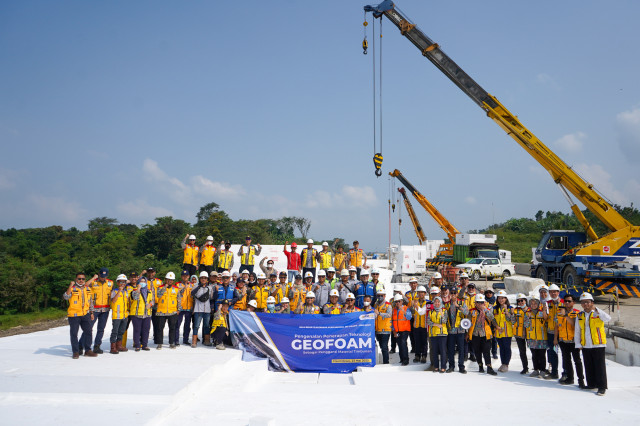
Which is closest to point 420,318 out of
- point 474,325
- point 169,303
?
point 474,325

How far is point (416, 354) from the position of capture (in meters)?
9.44

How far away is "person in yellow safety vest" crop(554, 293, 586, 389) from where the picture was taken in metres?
7.57

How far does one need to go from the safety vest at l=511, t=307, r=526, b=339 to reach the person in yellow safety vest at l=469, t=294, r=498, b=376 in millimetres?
428

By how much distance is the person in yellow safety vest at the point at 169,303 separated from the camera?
366 inches

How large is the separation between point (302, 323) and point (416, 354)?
8.65ft

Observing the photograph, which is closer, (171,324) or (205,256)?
(171,324)

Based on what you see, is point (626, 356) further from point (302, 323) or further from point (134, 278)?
point (134, 278)

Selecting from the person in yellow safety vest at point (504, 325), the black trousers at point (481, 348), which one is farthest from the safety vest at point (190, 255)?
the person in yellow safety vest at point (504, 325)

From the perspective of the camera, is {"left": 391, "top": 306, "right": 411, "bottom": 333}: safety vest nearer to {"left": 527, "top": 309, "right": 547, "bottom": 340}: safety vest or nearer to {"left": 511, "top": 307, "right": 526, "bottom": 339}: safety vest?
{"left": 511, "top": 307, "right": 526, "bottom": 339}: safety vest

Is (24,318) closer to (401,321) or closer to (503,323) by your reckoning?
(401,321)

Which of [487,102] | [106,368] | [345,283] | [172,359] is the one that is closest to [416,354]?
[345,283]

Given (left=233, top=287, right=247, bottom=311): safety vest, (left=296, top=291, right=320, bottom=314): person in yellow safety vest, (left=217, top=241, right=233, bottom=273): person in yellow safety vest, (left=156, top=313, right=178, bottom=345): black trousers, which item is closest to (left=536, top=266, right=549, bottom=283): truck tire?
(left=296, top=291, right=320, bottom=314): person in yellow safety vest

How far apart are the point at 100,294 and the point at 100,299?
10 cm

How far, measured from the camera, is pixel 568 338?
761cm
